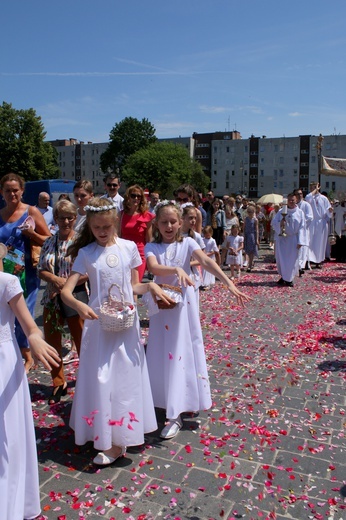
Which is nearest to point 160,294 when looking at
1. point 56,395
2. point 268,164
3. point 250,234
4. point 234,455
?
point 234,455

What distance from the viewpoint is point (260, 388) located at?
5352mm

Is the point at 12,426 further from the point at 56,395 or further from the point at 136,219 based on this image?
the point at 136,219

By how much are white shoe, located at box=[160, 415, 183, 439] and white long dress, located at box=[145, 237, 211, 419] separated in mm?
128

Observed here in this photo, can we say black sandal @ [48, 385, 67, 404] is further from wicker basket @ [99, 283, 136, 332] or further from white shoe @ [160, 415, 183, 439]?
wicker basket @ [99, 283, 136, 332]

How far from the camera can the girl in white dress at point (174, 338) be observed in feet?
13.7

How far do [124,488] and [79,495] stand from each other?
312 millimetres

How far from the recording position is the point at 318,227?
17.0 m

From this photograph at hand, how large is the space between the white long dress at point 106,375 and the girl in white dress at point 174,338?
0.42 m

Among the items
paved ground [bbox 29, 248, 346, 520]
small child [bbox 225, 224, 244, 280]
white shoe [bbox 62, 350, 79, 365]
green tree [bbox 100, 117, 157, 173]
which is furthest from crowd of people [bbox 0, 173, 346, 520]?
green tree [bbox 100, 117, 157, 173]

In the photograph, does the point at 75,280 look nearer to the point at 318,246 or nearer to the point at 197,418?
the point at 197,418

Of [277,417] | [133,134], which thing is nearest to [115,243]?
[277,417]

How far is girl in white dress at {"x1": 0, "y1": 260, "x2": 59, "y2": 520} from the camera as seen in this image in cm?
265

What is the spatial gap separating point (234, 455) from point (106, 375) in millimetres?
1241

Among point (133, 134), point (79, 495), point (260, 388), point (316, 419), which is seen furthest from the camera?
point (133, 134)
